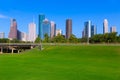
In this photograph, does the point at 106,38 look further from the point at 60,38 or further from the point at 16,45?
the point at 16,45

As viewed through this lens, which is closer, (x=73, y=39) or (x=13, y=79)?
(x=13, y=79)

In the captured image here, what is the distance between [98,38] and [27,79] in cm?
12852

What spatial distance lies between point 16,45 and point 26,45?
578 cm

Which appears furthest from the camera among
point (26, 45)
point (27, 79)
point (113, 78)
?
point (26, 45)

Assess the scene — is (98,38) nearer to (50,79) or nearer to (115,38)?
(115,38)

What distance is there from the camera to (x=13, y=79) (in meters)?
24.4

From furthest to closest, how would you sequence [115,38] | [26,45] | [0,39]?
[0,39]
[115,38]
[26,45]

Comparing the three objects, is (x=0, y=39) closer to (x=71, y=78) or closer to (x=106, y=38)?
(x=106, y=38)

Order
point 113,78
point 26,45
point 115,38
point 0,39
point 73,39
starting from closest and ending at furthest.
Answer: point 113,78, point 26,45, point 115,38, point 73,39, point 0,39

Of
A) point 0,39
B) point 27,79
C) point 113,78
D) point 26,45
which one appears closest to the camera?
point 27,79

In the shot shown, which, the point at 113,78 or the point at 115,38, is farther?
the point at 115,38

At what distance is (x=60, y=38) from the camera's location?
158500 millimetres

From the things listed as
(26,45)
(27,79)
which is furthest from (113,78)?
(26,45)

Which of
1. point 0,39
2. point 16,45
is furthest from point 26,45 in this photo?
point 0,39
